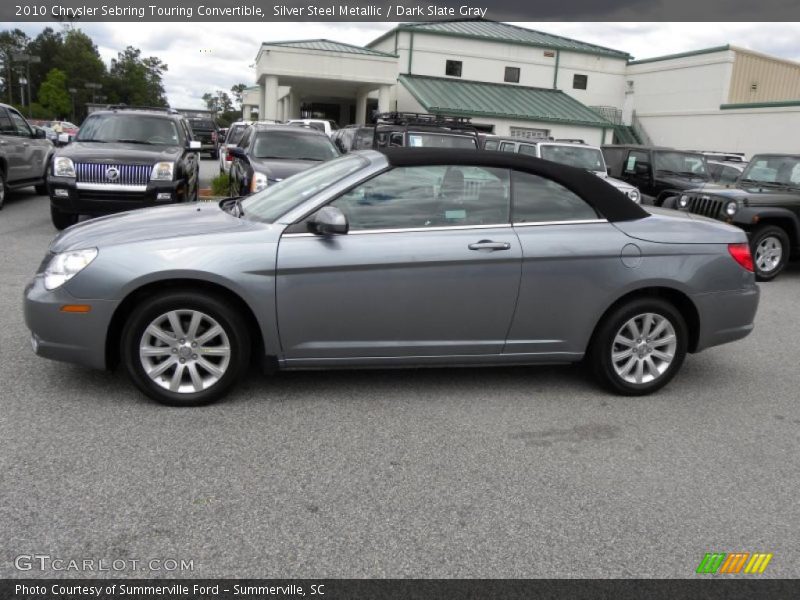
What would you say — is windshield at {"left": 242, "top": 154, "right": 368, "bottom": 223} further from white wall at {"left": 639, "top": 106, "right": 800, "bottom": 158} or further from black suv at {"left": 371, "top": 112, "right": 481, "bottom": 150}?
white wall at {"left": 639, "top": 106, "right": 800, "bottom": 158}

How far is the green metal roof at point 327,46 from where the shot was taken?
32.6 metres

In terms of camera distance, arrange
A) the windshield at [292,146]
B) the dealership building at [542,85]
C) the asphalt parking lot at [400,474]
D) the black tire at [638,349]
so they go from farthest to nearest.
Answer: the dealership building at [542,85], the windshield at [292,146], the black tire at [638,349], the asphalt parking lot at [400,474]

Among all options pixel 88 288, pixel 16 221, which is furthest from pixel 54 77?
pixel 88 288

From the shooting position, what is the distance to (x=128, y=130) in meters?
11.0

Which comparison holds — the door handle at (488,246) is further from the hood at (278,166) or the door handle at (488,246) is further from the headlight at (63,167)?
the headlight at (63,167)

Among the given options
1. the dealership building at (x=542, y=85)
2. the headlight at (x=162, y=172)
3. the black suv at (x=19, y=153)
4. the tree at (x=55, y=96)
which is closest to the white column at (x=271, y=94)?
the dealership building at (x=542, y=85)

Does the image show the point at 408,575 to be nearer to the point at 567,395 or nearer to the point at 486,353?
the point at 486,353

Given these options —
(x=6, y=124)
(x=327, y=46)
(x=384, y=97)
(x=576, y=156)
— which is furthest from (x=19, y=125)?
(x=327, y=46)

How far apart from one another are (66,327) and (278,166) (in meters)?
6.92

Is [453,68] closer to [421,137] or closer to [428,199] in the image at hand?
[421,137]

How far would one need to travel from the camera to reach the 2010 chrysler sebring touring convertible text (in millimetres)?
4195

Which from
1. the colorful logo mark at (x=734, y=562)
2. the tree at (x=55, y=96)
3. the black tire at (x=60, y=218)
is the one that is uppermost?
the tree at (x=55, y=96)

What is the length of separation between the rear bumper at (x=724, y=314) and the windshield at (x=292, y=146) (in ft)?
26.3

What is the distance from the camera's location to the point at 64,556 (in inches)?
110
